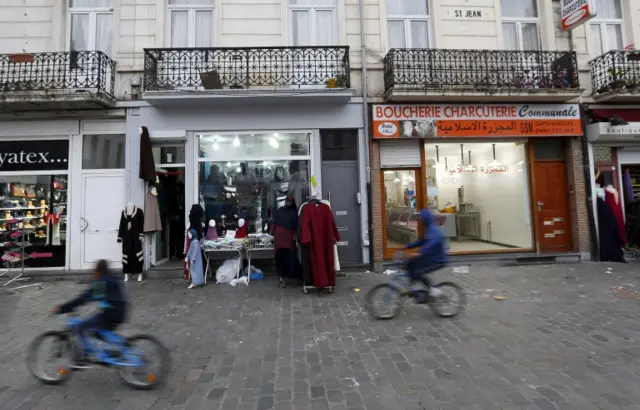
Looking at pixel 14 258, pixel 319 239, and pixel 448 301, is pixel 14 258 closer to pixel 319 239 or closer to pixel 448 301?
pixel 319 239

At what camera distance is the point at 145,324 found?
5410 mm

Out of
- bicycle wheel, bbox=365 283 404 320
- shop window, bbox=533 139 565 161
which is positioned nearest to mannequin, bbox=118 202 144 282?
bicycle wheel, bbox=365 283 404 320

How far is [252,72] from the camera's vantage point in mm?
9164

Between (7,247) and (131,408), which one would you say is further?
(7,247)

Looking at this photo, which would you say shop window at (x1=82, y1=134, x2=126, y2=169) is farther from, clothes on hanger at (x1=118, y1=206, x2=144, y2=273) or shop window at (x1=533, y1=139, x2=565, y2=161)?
shop window at (x1=533, y1=139, x2=565, y2=161)

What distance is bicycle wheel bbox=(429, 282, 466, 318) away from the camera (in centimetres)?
531

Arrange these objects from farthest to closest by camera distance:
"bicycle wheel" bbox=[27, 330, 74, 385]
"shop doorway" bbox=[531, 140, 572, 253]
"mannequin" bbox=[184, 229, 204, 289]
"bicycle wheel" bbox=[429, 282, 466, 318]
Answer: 1. "shop doorway" bbox=[531, 140, 572, 253]
2. "mannequin" bbox=[184, 229, 204, 289]
3. "bicycle wheel" bbox=[429, 282, 466, 318]
4. "bicycle wheel" bbox=[27, 330, 74, 385]

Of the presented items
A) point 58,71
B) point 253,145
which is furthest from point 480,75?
point 58,71

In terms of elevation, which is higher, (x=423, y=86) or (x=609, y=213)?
(x=423, y=86)

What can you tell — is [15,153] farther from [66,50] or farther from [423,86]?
[423,86]

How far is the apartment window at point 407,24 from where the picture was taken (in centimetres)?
1005

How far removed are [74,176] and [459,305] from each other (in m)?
9.55

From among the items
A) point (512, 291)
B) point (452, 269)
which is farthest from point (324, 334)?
point (452, 269)

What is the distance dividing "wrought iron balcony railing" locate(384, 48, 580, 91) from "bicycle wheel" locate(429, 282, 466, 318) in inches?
226
